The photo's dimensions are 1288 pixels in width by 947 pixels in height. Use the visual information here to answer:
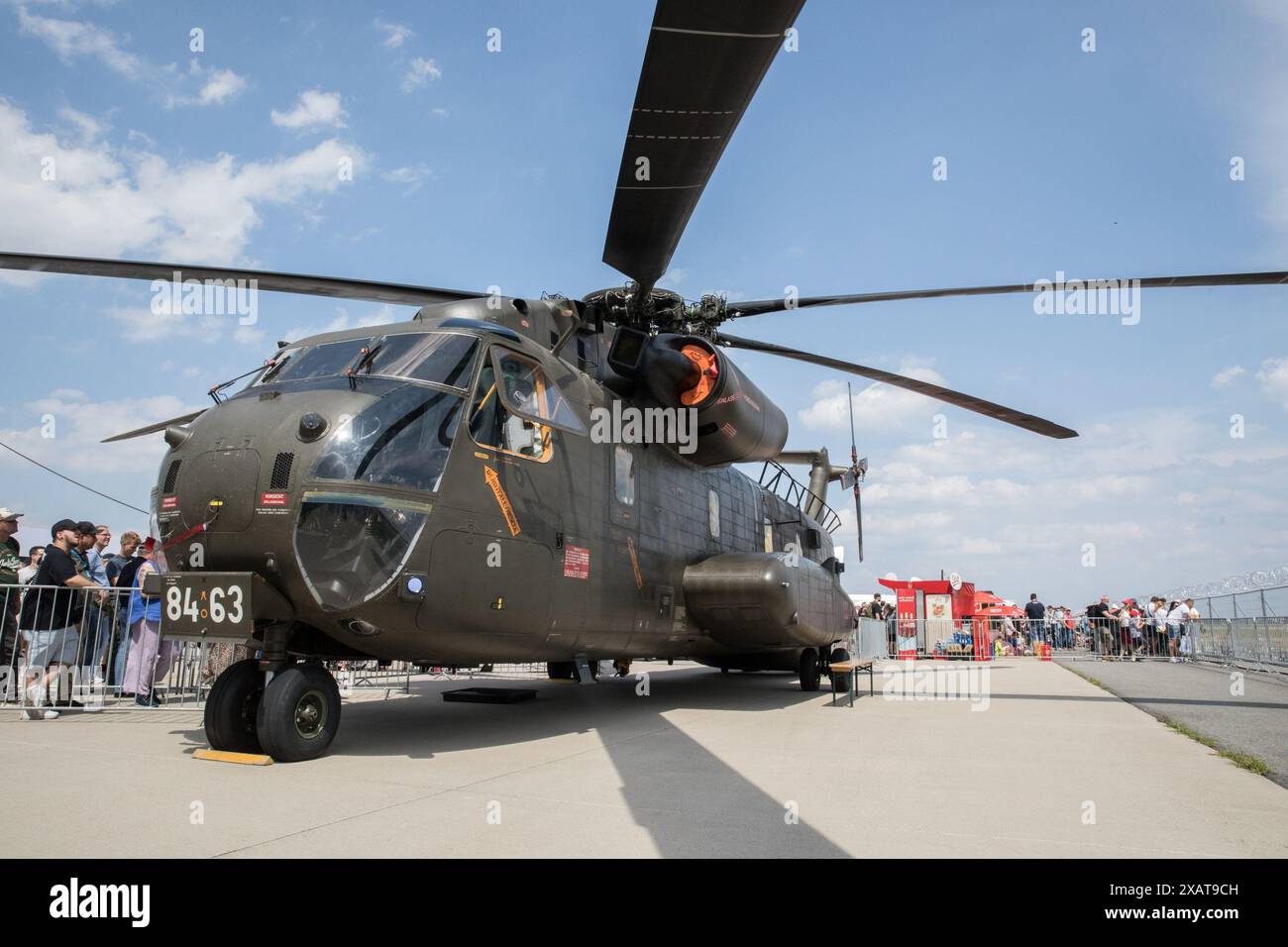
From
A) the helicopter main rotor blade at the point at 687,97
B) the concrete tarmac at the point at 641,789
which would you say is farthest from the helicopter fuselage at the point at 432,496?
the helicopter main rotor blade at the point at 687,97

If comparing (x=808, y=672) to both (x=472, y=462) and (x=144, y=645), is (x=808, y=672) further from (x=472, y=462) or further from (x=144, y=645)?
(x=144, y=645)

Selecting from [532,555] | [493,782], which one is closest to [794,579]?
[532,555]

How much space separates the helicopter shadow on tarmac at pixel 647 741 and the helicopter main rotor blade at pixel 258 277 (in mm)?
4062

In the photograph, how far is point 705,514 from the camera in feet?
35.1

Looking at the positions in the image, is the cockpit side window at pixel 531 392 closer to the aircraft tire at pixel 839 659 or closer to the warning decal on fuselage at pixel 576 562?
the warning decal on fuselage at pixel 576 562

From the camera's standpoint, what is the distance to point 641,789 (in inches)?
195

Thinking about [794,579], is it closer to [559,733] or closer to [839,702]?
[839,702]

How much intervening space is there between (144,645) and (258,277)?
4.90 metres

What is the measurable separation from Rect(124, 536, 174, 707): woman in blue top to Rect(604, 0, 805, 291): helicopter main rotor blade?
700 centimetres

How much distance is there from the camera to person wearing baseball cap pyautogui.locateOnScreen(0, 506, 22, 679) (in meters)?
8.55

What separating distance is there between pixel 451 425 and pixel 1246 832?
17.9 feet

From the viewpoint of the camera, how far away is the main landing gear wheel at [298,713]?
5465mm

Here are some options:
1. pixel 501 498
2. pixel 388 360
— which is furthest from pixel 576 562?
pixel 388 360
